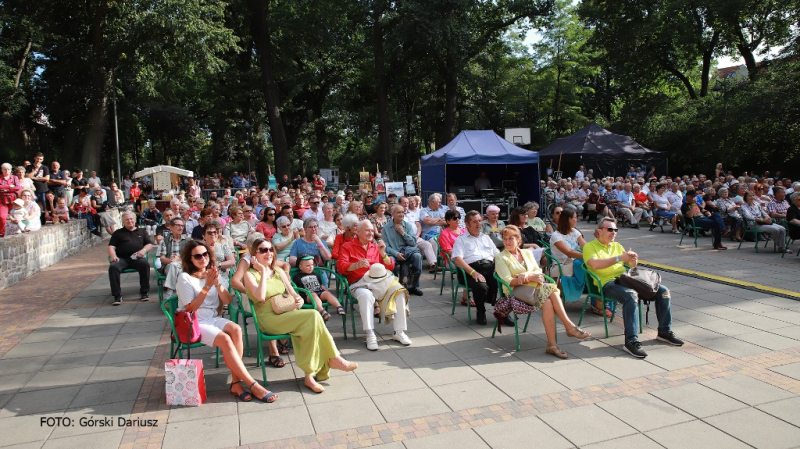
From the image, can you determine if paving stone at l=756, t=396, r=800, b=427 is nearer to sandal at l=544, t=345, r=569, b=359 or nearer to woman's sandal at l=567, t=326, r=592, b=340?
sandal at l=544, t=345, r=569, b=359

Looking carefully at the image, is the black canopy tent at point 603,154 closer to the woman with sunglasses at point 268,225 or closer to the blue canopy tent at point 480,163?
the blue canopy tent at point 480,163

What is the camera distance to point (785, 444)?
3352 mm

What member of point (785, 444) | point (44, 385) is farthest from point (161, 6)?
point (785, 444)

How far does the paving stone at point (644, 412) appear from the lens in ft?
12.1

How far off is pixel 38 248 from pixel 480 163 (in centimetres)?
1028

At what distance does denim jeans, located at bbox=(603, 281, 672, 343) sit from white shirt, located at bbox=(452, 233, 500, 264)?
1465mm

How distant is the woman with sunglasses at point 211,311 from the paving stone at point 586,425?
2.11 metres

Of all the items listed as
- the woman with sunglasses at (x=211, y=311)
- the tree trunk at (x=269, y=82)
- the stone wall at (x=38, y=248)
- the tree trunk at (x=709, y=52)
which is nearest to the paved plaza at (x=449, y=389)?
the woman with sunglasses at (x=211, y=311)

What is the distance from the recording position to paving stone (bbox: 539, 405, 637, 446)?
3.52 m

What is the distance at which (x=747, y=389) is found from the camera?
415 centimetres

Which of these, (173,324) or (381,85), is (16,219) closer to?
(173,324)

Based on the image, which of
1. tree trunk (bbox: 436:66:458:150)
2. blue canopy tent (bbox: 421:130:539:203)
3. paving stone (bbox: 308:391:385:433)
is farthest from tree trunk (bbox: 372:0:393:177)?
A: paving stone (bbox: 308:391:385:433)

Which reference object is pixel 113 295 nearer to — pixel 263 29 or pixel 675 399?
pixel 675 399

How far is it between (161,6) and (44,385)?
Result: 17803mm
